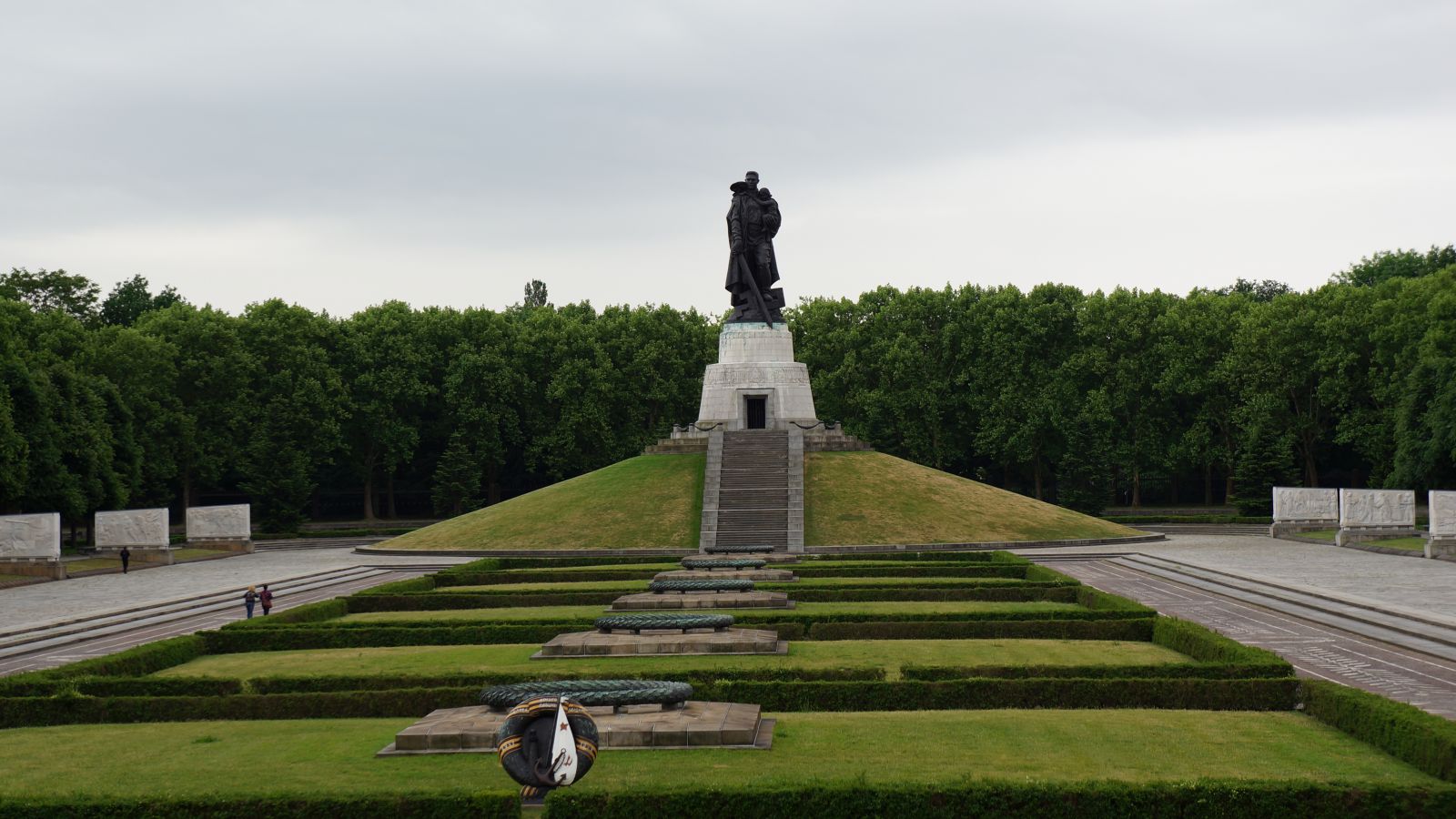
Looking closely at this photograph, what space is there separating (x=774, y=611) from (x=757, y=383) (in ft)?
101

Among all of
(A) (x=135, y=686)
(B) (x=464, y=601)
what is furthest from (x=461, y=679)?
(B) (x=464, y=601)

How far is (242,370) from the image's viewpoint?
68.9m

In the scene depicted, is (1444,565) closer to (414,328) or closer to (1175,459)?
(1175,459)

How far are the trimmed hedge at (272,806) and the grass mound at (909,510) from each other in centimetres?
3479

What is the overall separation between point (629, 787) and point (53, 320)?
6082 centimetres

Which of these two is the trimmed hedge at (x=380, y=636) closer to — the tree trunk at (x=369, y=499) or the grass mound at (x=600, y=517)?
the grass mound at (x=600, y=517)

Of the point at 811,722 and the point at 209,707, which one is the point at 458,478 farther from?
the point at 811,722

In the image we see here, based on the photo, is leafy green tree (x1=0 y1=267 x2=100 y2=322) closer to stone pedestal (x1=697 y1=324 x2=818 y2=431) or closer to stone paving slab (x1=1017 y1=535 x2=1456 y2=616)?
stone pedestal (x1=697 y1=324 x2=818 y2=431)

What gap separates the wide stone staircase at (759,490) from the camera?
156ft

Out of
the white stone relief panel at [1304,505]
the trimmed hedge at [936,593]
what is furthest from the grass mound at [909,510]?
the trimmed hedge at [936,593]

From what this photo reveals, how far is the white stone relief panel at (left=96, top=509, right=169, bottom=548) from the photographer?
1957 inches

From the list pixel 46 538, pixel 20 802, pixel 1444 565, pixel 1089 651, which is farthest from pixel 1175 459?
pixel 20 802

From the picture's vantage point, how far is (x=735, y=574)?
3494cm

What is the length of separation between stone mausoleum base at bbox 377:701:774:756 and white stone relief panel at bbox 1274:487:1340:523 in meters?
45.6
